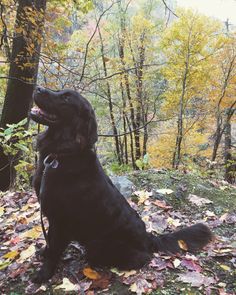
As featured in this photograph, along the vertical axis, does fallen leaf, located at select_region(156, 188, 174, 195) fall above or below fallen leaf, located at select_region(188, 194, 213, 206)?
above

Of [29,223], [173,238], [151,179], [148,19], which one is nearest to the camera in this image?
[173,238]

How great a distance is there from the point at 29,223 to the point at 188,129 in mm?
14106

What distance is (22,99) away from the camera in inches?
256

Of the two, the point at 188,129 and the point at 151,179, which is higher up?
the point at 188,129

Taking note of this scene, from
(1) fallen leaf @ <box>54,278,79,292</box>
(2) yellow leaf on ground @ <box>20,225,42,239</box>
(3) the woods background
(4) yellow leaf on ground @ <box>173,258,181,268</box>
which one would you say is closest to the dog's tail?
(4) yellow leaf on ground @ <box>173,258,181,268</box>

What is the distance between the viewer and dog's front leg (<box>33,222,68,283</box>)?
9.05ft

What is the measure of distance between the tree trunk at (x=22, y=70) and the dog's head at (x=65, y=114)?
12.6 feet

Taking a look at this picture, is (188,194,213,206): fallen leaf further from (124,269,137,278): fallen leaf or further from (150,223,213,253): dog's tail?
(124,269,137,278): fallen leaf

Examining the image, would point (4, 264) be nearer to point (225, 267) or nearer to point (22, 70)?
point (225, 267)

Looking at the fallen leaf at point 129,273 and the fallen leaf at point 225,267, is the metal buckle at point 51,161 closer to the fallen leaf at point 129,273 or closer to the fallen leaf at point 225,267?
the fallen leaf at point 129,273

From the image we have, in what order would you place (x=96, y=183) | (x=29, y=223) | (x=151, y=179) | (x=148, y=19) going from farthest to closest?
(x=148, y=19), (x=151, y=179), (x=29, y=223), (x=96, y=183)

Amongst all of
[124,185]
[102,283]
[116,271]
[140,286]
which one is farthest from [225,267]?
[124,185]

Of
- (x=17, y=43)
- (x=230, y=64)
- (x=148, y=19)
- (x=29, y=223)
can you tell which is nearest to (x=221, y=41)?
(x=230, y=64)

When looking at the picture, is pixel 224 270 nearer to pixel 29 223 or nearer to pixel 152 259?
pixel 152 259
